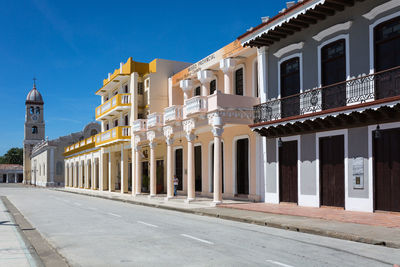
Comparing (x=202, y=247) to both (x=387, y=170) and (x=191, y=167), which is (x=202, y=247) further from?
(x=191, y=167)

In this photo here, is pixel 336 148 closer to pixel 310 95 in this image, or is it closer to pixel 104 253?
pixel 310 95

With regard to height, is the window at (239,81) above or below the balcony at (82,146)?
above

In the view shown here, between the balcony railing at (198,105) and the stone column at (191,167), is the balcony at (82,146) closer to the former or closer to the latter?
the stone column at (191,167)

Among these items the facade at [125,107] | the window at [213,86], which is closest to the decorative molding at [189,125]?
the window at [213,86]

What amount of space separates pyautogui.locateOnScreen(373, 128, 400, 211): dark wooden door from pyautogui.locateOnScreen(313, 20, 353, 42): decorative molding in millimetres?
4221

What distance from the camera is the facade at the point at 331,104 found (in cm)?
1438

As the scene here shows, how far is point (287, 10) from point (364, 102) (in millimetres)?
5156

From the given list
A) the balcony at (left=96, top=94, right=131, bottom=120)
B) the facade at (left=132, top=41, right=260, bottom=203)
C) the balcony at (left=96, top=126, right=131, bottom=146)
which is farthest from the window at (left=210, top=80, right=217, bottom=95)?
the balcony at (left=96, top=126, right=131, bottom=146)

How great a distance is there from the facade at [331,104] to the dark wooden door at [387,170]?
0.11ft

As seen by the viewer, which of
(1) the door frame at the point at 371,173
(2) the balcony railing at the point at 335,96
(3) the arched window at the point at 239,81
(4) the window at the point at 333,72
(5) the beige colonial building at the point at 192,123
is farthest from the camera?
(3) the arched window at the point at 239,81

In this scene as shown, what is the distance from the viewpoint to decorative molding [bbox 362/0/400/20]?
1412 centimetres

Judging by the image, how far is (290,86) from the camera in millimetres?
18969

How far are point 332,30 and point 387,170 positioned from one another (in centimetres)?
579

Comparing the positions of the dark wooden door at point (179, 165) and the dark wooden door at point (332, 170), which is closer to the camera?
the dark wooden door at point (332, 170)
